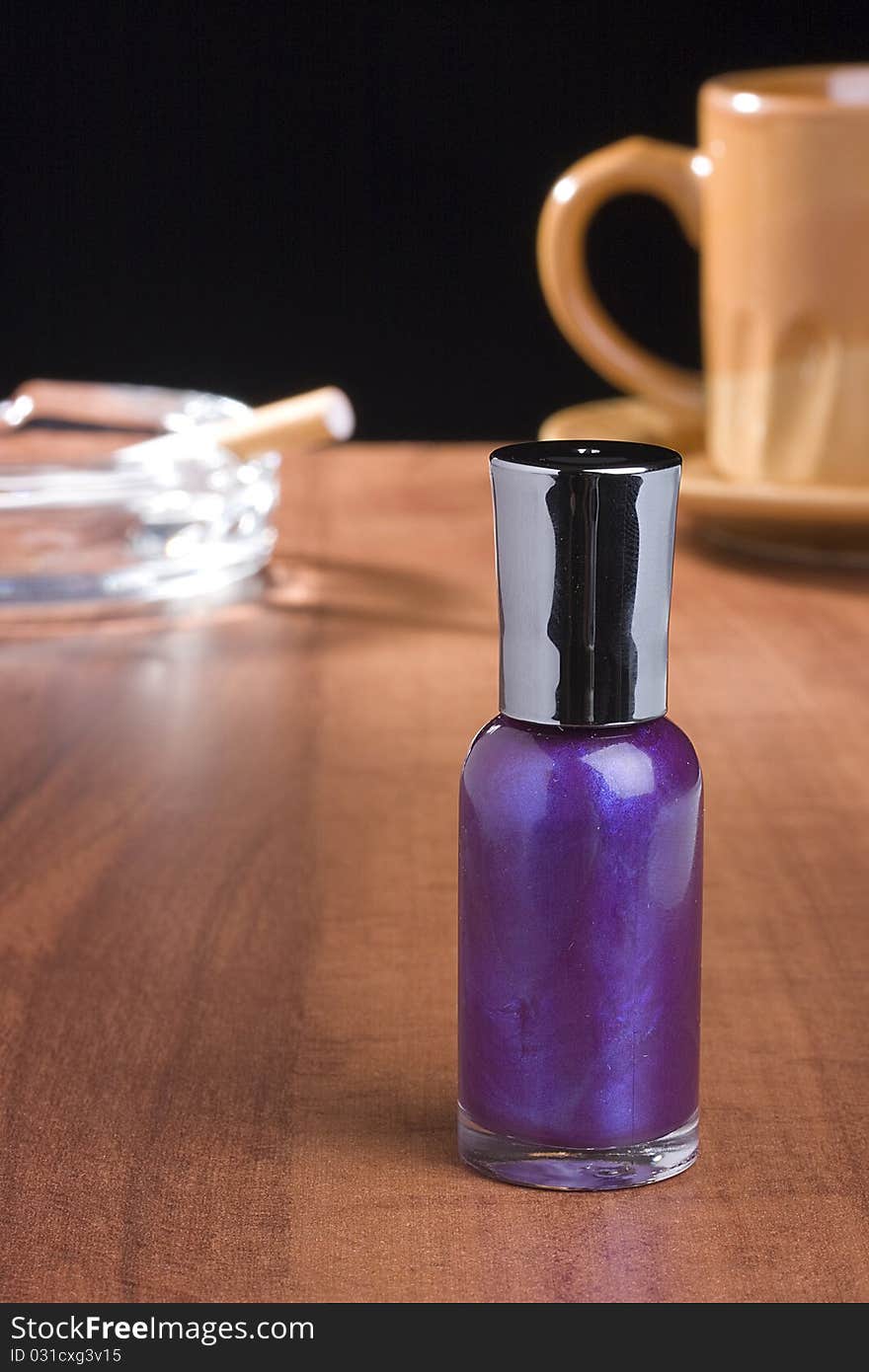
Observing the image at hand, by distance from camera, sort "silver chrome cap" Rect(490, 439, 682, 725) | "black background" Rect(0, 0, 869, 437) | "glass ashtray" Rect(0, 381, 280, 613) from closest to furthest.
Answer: "silver chrome cap" Rect(490, 439, 682, 725), "glass ashtray" Rect(0, 381, 280, 613), "black background" Rect(0, 0, 869, 437)

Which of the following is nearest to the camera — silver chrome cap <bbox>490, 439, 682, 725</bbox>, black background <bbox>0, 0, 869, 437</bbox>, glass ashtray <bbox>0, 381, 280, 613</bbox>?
silver chrome cap <bbox>490, 439, 682, 725</bbox>

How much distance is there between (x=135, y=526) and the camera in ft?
2.42

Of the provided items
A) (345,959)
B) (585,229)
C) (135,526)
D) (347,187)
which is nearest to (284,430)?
(135,526)

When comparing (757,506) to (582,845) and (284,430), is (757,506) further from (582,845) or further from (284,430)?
(582,845)

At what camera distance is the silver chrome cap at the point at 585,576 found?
31cm

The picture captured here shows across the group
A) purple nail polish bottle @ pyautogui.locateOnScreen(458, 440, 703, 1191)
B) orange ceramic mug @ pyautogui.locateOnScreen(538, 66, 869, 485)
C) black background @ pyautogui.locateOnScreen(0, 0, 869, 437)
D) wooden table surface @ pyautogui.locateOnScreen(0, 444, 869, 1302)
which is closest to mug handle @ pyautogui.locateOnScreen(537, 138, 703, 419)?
orange ceramic mug @ pyautogui.locateOnScreen(538, 66, 869, 485)

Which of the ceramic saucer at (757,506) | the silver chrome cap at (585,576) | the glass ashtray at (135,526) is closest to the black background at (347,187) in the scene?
the ceramic saucer at (757,506)

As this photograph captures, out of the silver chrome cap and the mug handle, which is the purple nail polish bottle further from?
the mug handle

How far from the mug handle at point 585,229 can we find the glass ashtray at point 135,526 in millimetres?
152

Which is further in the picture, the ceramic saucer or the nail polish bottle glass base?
the ceramic saucer

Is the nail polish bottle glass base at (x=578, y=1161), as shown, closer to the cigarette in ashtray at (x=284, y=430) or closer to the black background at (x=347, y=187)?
the cigarette in ashtray at (x=284, y=430)

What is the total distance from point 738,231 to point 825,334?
0.17 feet

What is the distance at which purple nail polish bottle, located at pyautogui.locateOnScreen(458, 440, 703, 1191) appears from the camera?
312mm

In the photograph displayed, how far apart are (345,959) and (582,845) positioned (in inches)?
5.1
